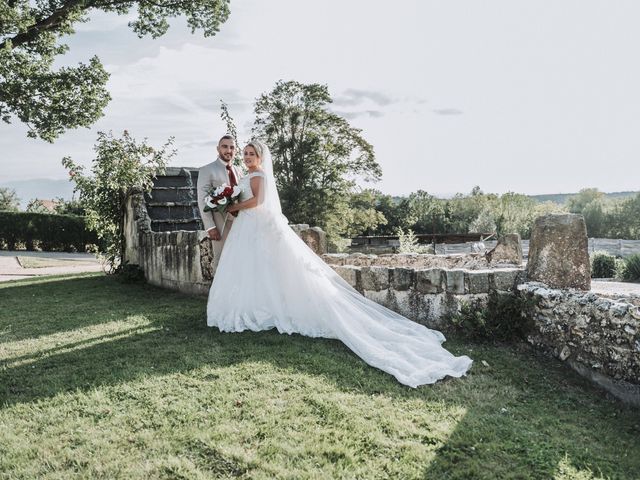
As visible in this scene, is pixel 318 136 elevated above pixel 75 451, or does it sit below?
above

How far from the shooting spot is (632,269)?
1545 cm

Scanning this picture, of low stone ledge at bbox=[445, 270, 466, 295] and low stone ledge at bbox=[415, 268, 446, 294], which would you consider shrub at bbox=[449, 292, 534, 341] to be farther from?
low stone ledge at bbox=[415, 268, 446, 294]

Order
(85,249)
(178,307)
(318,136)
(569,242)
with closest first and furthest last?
(569,242), (178,307), (85,249), (318,136)

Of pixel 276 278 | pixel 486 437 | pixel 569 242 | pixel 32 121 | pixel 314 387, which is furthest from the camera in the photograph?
pixel 32 121

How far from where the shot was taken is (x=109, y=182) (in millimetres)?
11086

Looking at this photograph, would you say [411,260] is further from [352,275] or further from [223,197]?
[223,197]

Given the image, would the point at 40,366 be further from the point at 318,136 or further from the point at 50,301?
the point at 318,136

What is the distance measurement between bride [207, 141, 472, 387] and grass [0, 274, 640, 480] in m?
0.28

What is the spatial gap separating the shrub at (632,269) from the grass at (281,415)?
12375mm

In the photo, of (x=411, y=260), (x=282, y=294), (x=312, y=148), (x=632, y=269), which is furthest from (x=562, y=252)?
(x=312, y=148)

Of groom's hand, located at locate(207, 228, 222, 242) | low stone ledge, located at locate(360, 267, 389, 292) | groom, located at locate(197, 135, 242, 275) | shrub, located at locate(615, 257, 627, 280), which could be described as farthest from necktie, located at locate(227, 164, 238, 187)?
shrub, located at locate(615, 257, 627, 280)

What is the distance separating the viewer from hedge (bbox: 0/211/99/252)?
88.5 feet

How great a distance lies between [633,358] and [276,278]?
393cm

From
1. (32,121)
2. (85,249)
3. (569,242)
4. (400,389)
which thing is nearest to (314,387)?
(400,389)
